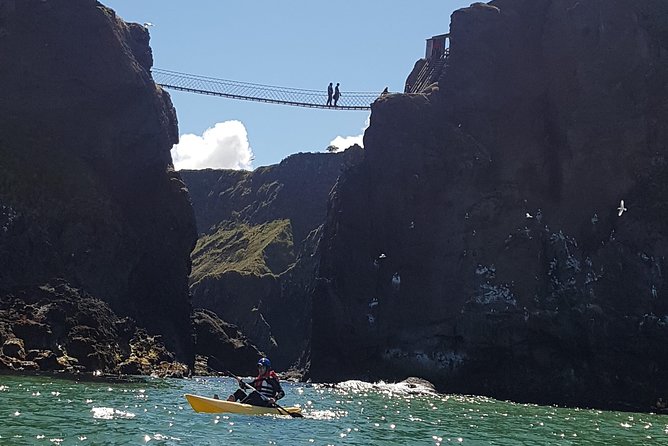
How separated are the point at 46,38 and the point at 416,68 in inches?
1849

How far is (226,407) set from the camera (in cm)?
3497

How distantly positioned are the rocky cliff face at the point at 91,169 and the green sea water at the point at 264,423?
23.3 meters

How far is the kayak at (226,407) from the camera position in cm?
3441

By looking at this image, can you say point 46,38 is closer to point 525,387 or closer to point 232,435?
point 525,387

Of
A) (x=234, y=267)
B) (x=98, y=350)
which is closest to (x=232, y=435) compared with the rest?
(x=98, y=350)

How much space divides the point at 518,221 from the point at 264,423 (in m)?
47.1

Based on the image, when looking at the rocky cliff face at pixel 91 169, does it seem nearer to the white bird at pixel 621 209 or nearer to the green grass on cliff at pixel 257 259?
the white bird at pixel 621 209

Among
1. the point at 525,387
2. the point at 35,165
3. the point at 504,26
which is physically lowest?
the point at 525,387

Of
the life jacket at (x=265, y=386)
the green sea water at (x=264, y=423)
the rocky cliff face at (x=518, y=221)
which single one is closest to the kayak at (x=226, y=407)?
the green sea water at (x=264, y=423)

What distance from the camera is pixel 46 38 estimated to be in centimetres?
7788

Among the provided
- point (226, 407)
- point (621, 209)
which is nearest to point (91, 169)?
point (226, 407)

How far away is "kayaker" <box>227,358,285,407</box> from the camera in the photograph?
3691 centimetres

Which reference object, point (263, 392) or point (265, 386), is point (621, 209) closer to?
point (265, 386)

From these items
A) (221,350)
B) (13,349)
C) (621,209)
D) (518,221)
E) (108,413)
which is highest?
(621,209)
